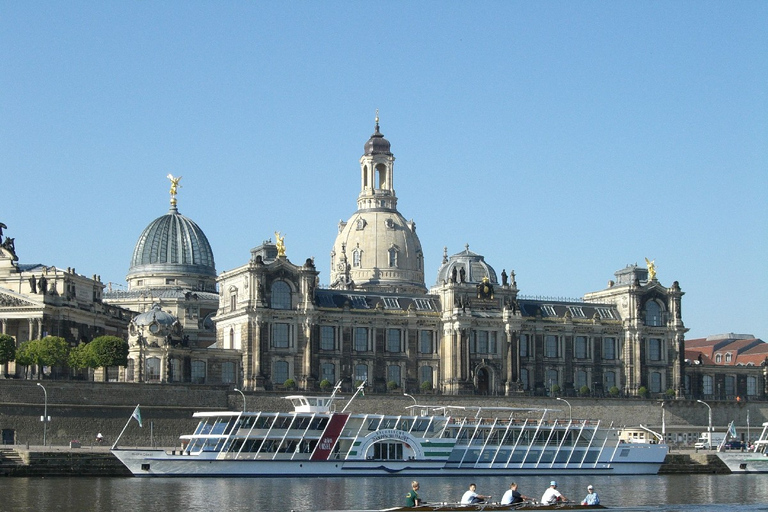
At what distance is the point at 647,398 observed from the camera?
477ft

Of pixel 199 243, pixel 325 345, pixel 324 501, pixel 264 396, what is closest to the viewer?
pixel 324 501

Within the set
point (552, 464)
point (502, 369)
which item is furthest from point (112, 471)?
point (502, 369)

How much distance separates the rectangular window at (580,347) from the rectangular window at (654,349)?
6.89 m

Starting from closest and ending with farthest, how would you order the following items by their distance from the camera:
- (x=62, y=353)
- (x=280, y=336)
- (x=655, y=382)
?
(x=62, y=353)
(x=280, y=336)
(x=655, y=382)

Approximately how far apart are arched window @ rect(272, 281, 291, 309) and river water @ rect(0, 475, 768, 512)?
3954 cm

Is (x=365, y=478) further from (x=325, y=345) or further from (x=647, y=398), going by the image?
(x=647, y=398)

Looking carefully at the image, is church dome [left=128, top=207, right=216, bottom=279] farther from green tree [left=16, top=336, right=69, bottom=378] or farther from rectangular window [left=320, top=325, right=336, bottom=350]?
green tree [left=16, top=336, right=69, bottom=378]

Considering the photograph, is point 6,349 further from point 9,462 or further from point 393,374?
point 393,374

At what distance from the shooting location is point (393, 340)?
143500mm

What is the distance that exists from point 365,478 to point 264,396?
1200 inches

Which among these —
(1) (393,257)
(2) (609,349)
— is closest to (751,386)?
(2) (609,349)

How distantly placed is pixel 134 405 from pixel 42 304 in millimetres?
18750

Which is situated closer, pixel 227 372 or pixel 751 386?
pixel 227 372

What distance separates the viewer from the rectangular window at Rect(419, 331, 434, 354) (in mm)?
144750
